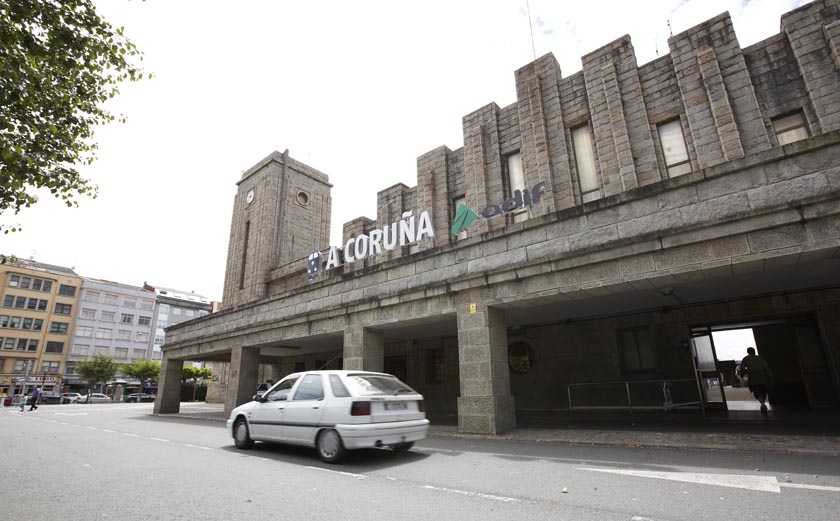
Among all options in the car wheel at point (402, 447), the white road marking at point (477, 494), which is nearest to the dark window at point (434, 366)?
the car wheel at point (402, 447)

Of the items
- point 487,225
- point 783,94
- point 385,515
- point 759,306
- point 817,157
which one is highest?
point 783,94

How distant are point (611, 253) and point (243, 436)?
8.35 meters

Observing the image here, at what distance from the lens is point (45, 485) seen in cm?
547

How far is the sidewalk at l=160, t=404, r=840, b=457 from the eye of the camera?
6520 millimetres

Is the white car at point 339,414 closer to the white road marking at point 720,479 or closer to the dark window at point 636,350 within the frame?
the white road marking at point 720,479

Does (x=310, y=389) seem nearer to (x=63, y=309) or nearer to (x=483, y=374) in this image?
(x=483, y=374)

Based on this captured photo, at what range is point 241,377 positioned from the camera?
1645cm

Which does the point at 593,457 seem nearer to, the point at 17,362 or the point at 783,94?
the point at 783,94

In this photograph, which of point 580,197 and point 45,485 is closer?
point 45,485

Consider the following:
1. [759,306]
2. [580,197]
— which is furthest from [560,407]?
[580,197]

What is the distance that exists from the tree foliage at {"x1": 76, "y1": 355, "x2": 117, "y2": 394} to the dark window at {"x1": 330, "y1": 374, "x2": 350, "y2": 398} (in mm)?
58817

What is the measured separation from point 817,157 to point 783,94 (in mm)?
8124

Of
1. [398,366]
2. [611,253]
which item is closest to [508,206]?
[611,253]

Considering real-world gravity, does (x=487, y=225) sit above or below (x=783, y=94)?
below
